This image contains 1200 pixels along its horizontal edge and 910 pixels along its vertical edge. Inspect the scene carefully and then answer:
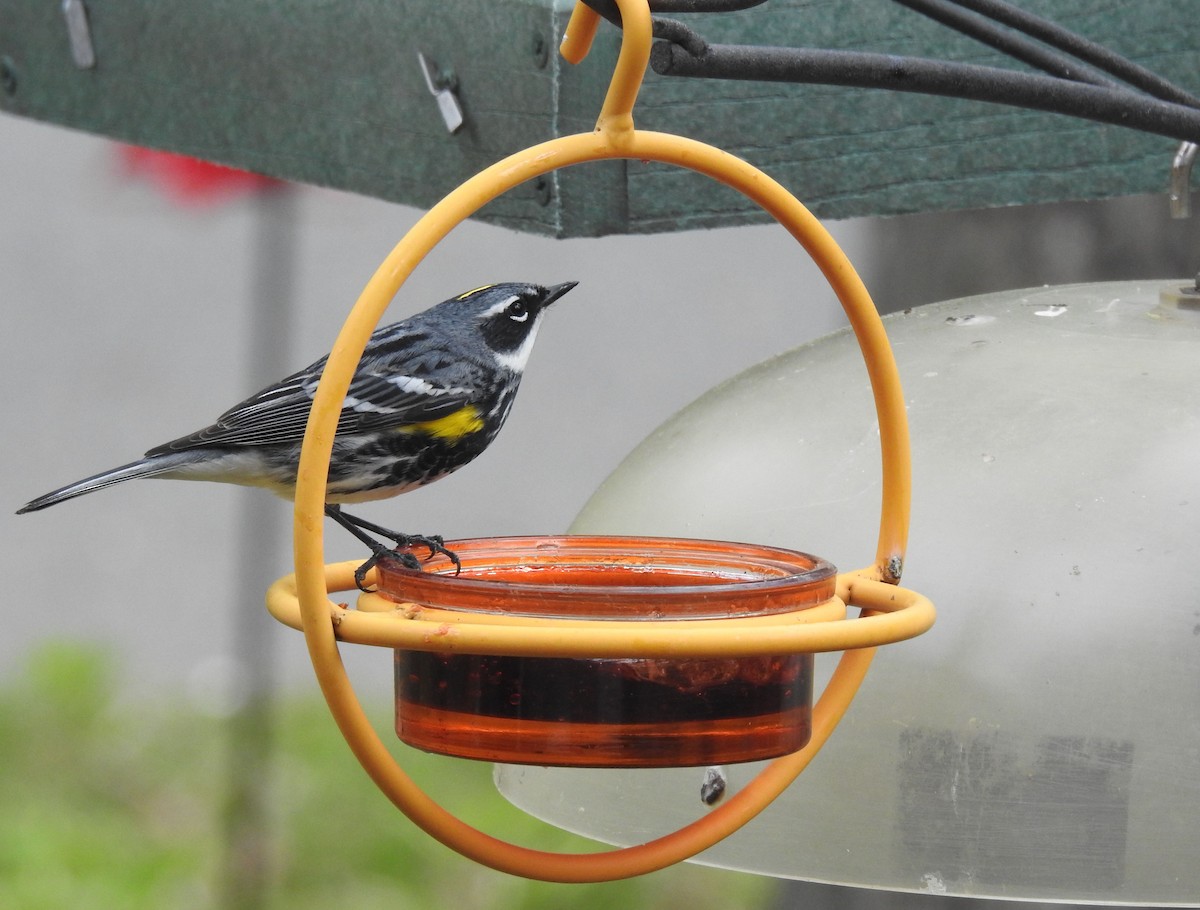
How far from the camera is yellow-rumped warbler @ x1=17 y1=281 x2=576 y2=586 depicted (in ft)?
6.19

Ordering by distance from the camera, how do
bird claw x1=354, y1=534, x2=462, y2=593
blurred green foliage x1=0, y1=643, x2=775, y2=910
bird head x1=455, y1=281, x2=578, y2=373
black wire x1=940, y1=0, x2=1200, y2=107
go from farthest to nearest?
Result: blurred green foliage x1=0, y1=643, x2=775, y2=910 → bird head x1=455, y1=281, x2=578, y2=373 → black wire x1=940, y1=0, x2=1200, y2=107 → bird claw x1=354, y1=534, x2=462, y2=593

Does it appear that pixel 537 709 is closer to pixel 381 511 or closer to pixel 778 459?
pixel 778 459

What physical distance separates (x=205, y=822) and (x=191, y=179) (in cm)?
207

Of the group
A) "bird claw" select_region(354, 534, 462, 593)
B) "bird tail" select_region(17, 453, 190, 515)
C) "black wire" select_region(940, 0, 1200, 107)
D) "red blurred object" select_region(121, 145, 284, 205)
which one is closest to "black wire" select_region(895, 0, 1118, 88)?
"black wire" select_region(940, 0, 1200, 107)

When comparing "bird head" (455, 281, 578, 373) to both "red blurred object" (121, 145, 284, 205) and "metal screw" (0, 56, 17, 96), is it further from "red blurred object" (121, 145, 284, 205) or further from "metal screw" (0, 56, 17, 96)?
"red blurred object" (121, 145, 284, 205)

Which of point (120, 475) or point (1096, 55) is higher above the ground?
point (1096, 55)

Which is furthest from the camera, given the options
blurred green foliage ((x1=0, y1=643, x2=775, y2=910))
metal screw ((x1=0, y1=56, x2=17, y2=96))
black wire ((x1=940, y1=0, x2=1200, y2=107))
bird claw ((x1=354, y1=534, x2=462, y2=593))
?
blurred green foliage ((x1=0, y1=643, x2=775, y2=910))

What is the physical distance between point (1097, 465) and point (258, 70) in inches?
66.5

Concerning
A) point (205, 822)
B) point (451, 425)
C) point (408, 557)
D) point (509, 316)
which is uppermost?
point (509, 316)

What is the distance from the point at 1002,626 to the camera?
147 centimetres

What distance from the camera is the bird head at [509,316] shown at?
1.99 metres

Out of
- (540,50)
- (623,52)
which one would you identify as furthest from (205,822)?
(623,52)

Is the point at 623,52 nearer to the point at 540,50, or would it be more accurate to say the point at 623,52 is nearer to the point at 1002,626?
the point at 1002,626

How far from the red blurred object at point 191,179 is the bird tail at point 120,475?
8.39 ft
